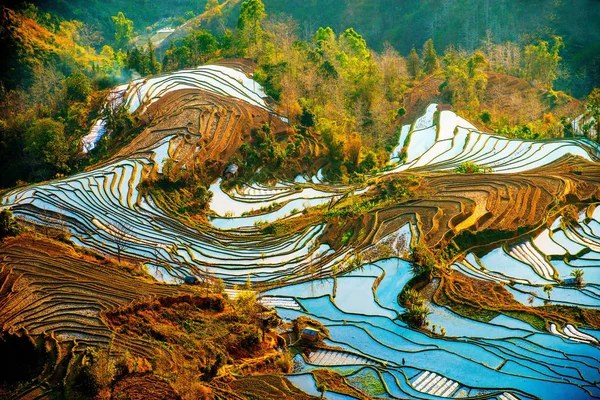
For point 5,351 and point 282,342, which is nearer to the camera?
point 5,351

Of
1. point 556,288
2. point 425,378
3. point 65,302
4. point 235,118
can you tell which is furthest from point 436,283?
point 235,118

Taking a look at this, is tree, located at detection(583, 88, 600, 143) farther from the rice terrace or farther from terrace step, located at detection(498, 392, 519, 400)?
terrace step, located at detection(498, 392, 519, 400)

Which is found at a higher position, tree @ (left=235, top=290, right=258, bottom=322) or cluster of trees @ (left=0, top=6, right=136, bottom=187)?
cluster of trees @ (left=0, top=6, right=136, bottom=187)

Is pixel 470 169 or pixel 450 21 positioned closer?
pixel 470 169

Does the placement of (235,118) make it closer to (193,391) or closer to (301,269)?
(301,269)

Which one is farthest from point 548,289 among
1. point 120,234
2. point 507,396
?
point 120,234

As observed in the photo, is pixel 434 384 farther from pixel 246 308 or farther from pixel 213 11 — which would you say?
pixel 213 11

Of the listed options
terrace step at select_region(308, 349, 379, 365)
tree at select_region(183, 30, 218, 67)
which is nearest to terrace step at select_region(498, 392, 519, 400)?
terrace step at select_region(308, 349, 379, 365)

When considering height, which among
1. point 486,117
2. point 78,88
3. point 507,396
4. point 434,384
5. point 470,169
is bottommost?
point 507,396

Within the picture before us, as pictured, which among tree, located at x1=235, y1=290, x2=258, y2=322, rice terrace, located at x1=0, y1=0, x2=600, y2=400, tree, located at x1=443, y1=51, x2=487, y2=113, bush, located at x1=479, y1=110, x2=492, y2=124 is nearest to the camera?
rice terrace, located at x1=0, y1=0, x2=600, y2=400
